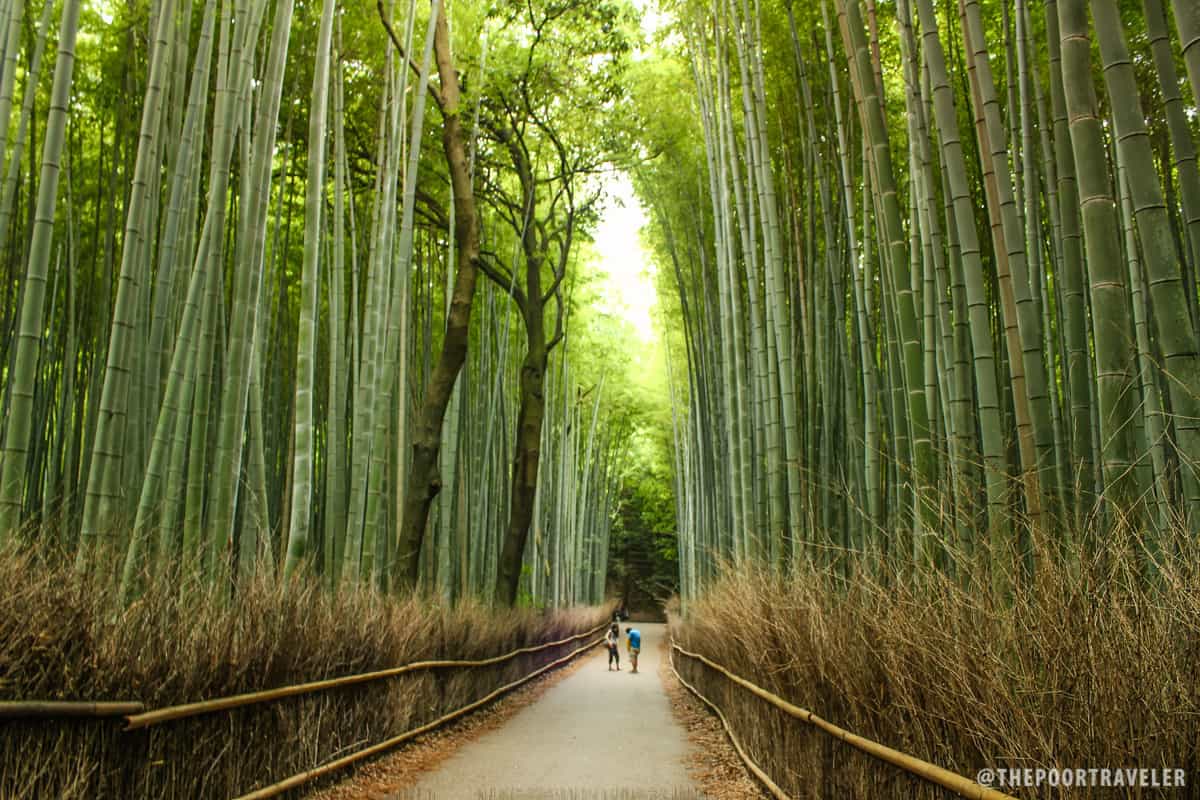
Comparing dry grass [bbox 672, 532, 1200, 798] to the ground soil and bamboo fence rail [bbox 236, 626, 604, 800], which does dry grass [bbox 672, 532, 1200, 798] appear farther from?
bamboo fence rail [bbox 236, 626, 604, 800]

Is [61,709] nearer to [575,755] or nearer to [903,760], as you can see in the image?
[903,760]

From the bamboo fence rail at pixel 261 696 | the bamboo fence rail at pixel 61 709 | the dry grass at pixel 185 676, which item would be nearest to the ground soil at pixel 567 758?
the dry grass at pixel 185 676

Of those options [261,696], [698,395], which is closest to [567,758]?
[261,696]

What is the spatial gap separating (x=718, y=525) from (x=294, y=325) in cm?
470

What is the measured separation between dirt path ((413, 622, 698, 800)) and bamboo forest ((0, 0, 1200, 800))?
5cm

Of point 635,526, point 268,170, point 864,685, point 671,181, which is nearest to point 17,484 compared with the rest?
point 268,170

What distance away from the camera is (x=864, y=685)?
7.68 ft

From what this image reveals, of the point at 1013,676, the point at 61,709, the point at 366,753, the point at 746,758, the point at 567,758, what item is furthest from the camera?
the point at 567,758

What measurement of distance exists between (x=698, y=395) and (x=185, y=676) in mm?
7714

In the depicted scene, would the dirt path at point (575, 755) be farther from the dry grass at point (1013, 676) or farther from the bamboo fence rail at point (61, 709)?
the bamboo fence rail at point (61, 709)

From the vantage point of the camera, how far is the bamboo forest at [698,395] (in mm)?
1811

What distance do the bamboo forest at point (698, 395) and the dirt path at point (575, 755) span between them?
5cm

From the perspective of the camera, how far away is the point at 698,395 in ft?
32.0

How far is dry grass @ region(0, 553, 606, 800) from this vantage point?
1.82 m
